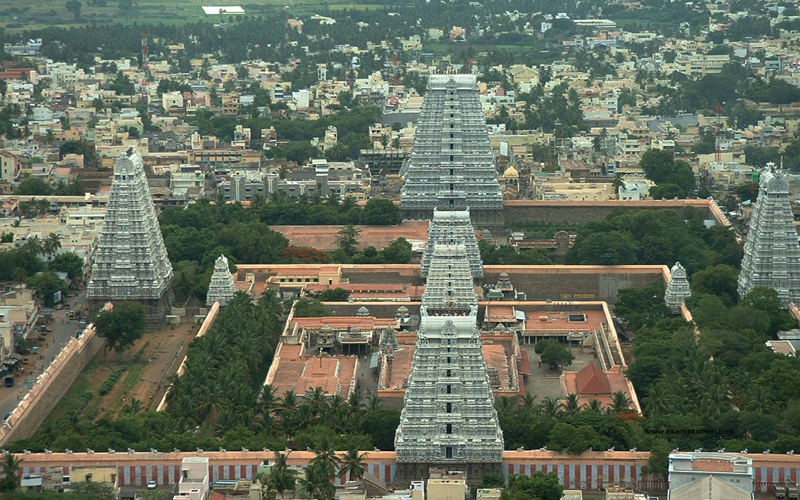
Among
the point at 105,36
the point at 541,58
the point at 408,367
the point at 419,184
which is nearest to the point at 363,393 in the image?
the point at 408,367

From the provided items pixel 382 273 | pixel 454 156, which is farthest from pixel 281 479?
pixel 454 156

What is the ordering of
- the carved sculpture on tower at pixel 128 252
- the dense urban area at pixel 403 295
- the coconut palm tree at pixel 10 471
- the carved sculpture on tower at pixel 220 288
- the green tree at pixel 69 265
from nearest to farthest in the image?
1. the coconut palm tree at pixel 10 471
2. the dense urban area at pixel 403 295
3. the carved sculpture on tower at pixel 128 252
4. the carved sculpture on tower at pixel 220 288
5. the green tree at pixel 69 265

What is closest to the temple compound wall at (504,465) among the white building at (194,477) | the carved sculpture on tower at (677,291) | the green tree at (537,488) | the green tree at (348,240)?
the white building at (194,477)

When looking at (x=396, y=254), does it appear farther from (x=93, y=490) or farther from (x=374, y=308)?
(x=93, y=490)

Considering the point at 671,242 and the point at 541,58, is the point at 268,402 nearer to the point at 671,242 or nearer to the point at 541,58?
the point at 671,242

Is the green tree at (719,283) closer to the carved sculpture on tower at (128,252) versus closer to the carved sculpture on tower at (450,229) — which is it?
the carved sculpture on tower at (450,229)

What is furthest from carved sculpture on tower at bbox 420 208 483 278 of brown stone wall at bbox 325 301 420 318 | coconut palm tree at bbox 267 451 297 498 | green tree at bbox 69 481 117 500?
green tree at bbox 69 481 117 500

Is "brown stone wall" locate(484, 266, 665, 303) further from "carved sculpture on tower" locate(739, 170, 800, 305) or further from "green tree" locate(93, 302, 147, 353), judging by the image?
"green tree" locate(93, 302, 147, 353)
